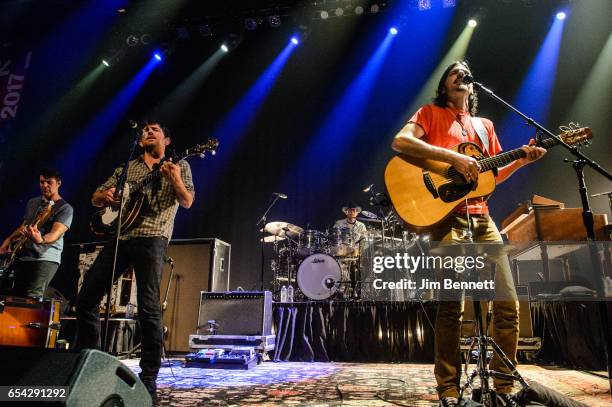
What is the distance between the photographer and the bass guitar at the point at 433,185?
2.55 m

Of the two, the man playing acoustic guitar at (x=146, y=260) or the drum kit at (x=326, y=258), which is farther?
the drum kit at (x=326, y=258)

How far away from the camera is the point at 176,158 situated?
3.17 metres

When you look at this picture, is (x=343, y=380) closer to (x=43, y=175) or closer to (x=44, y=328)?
(x=44, y=328)

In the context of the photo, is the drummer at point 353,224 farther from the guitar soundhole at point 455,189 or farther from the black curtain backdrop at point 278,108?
the guitar soundhole at point 455,189

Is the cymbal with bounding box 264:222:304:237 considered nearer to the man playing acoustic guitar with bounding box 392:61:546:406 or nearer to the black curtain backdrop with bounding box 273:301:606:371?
the black curtain backdrop with bounding box 273:301:606:371

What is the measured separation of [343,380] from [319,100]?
7.04 metres

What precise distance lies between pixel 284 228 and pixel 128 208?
4.99 meters

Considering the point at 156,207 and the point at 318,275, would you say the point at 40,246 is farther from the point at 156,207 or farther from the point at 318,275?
the point at 318,275

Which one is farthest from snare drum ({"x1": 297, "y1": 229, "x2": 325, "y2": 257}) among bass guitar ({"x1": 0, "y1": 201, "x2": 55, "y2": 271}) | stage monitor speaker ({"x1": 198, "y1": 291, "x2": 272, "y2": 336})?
bass guitar ({"x1": 0, "y1": 201, "x2": 55, "y2": 271})

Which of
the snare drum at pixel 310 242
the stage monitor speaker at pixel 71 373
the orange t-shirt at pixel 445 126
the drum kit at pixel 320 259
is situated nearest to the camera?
the stage monitor speaker at pixel 71 373

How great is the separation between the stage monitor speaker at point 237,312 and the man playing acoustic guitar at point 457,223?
11.5 ft

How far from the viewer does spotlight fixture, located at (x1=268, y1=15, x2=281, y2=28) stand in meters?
9.04

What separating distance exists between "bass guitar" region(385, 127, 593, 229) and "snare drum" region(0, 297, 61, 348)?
3.43 meters

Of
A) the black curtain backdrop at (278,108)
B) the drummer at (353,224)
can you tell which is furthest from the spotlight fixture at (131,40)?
the drummer at (353,224)
